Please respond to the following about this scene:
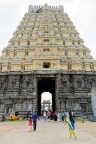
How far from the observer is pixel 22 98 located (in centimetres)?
2850

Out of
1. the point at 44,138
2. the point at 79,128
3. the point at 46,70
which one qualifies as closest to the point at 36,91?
the point at 46,70

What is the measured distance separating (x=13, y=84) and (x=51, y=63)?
25.6 ft

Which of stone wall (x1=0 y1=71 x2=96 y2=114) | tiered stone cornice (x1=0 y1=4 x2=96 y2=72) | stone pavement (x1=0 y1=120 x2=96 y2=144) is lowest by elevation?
stone pavement (x1=0 y1=120 x2=96 y2=144)

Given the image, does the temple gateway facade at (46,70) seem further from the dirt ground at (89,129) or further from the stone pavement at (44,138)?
the stone pavement at (44,138)

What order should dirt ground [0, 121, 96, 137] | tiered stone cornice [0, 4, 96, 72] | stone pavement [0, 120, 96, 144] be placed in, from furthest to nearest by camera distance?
1. tiered stone cornice [0, 4, 96, 72]
2. dirt ground [0, 121, 96, 137]
3. stone pavement [0, 120, 96, 144]

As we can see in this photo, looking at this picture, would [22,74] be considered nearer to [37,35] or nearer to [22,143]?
[37,35]

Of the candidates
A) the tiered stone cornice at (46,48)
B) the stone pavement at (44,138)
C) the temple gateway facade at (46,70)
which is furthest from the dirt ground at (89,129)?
the tiered stone cornice at (46,48)

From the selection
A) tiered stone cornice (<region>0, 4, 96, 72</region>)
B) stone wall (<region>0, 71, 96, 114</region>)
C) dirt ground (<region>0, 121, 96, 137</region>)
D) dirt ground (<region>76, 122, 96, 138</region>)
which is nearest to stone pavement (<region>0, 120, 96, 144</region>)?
dirt ground (<region>76, 122, 96, 138</region>)

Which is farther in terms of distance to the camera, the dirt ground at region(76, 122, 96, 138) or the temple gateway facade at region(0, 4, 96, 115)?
the temple gateway facade at region(0, 4, 96, 115)

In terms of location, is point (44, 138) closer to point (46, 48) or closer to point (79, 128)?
point (79, 128)

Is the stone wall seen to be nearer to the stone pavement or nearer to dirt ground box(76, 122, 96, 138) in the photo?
dirt ground box(76, 122, 96, 138)

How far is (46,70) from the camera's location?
2997 centimetres

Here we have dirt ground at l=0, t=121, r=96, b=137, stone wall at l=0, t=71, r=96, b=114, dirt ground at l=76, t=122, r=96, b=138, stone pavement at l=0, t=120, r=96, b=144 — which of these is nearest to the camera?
stone pavement at l=0, t=120, r=96, b=144

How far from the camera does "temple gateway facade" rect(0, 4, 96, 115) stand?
2847 cm
